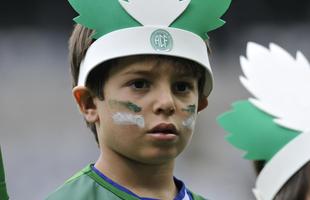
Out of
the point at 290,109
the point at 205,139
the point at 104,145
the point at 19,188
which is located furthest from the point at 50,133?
the point at 290,109

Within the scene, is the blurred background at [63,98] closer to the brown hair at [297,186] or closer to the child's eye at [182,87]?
the child's eye at [182,87]

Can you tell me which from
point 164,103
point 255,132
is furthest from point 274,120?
point 164,103

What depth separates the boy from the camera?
2158mm

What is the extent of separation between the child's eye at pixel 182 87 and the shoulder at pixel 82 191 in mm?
304

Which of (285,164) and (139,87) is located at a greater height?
(139,87)

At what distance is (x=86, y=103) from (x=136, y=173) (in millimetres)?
217

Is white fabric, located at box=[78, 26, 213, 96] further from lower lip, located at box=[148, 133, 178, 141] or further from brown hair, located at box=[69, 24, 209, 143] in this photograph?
lower lip, located at box=[148, 133, 178, 141]

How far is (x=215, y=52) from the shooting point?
5.22 metres

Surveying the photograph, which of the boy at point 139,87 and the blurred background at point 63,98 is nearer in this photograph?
the boy at point 139,87

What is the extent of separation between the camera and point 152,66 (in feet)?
7.15

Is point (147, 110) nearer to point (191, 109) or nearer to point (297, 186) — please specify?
point (191, 109)

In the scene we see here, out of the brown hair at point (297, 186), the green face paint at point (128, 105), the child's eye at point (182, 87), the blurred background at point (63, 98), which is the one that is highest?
the child's eye at point (182, 87)

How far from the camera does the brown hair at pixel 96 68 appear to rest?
2238mm

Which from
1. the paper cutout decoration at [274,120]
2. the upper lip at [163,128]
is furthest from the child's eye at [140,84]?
the paper cutout decoration at [274,120]
